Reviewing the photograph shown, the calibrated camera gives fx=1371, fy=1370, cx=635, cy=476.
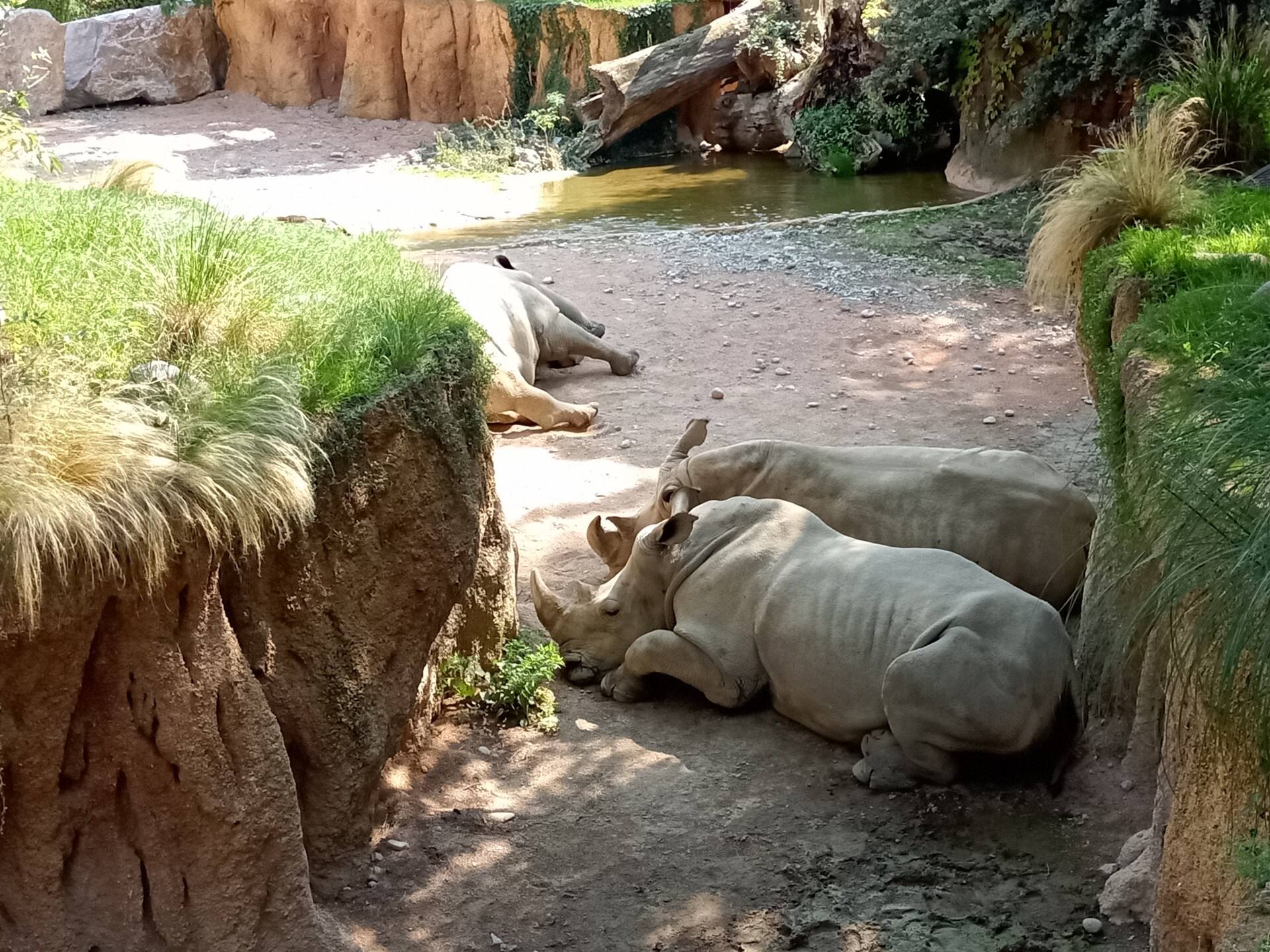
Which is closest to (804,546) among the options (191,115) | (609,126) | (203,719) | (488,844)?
(488,844)

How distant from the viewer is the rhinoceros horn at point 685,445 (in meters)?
6.64

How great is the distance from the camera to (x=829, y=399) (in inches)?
349

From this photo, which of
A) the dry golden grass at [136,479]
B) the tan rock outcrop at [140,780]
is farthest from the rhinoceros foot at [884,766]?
the dry golden grass at [136,479]

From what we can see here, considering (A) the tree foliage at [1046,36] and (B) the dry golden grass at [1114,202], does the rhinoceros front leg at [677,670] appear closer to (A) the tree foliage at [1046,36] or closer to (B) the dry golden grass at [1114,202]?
(B) the dry golden grass at [1114,202]

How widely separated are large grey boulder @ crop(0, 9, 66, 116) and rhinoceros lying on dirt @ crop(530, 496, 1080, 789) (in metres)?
19.7

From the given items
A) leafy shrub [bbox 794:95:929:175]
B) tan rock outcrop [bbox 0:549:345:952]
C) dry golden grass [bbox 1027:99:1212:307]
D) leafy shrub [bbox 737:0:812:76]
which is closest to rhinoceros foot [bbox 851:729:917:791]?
tan rock outcrop [bbox 0:549:345:952]

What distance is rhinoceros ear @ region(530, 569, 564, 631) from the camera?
5832 millimetres

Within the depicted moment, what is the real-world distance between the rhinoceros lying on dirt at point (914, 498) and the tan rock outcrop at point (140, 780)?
2.64 meters

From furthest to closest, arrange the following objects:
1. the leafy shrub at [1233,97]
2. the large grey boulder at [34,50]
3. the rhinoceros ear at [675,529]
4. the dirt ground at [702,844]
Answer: the large grey boulder at [34,50] → the leafy shrub at [1233,97] → the rhinoceros ear at [675,529] → the dirt ground at [702,844]

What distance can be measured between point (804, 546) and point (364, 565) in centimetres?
204

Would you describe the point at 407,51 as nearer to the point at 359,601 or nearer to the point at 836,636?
the point at 836,636

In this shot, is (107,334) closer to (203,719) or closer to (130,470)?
(130,470)

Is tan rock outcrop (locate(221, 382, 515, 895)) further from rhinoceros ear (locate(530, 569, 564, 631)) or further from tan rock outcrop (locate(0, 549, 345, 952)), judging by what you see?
rhinoceros ear (locate(530, 569, 564, 631))

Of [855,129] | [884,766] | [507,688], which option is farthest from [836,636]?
[855,129]
